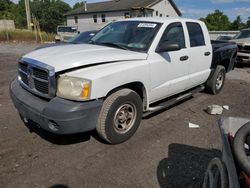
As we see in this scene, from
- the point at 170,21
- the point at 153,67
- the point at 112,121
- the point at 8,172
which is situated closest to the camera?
the point at 8,172

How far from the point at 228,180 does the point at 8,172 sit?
260 centimetres

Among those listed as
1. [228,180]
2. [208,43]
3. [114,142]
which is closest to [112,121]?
[114,142]

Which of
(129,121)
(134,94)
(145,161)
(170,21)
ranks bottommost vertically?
(145,161)

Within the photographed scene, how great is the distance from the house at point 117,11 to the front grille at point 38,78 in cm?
3360

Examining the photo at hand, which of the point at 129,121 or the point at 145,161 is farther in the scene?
the point at 129,121

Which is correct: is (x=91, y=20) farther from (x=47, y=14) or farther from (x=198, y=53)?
(x=198, y=53)

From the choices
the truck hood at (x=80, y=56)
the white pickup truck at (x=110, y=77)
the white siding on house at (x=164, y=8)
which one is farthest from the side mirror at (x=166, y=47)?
the white siding on house at (x=164, y=8)

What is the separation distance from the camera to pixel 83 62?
3414 millimetres

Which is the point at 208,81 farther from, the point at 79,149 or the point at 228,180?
the point at 228,180

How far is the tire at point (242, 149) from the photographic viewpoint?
161cm

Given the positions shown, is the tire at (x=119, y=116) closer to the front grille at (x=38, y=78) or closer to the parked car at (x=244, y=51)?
the front grille at (x=38, y=78)

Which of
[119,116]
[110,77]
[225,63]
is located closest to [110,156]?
[119,116]

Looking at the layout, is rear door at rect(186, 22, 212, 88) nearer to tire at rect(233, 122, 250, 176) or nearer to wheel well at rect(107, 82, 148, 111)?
wheel well at rect(107, 82, 148, 111)

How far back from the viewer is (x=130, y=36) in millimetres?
4535
